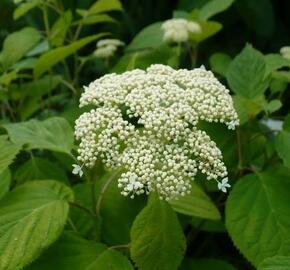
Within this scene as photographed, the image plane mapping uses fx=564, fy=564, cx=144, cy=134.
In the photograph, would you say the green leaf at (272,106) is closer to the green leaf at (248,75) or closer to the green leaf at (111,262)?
the green leaf at (248,75)

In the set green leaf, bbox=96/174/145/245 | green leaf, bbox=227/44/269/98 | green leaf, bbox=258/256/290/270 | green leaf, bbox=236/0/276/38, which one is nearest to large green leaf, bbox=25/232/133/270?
green leaf, bbox=96/174/145/245

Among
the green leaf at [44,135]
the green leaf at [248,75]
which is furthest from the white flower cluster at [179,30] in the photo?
the green leaf at [44,135]

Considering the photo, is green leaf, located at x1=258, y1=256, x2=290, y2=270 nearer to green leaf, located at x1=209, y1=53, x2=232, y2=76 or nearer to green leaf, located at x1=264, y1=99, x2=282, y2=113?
green leaf, located at x1=264, y1=99, x2=282, y2=113

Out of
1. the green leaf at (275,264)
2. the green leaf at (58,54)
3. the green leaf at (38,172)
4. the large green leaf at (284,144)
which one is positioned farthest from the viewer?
the green leaf at (58,54)

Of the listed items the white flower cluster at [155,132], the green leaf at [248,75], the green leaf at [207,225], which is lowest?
the green leaf at [207,225]

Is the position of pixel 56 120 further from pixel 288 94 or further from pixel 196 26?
pixel 288 94

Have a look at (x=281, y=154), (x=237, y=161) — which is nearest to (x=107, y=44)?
(x=237, y=161)
